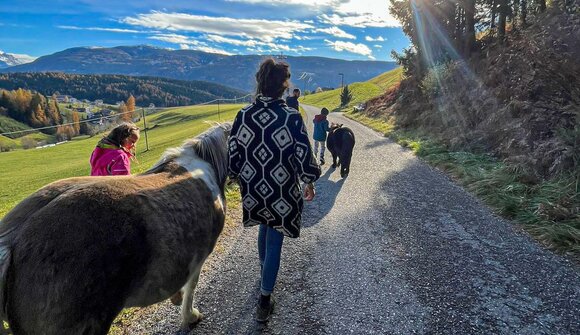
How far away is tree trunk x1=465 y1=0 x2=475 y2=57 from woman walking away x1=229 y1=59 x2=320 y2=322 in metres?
17.7

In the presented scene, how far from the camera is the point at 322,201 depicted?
7.45 m

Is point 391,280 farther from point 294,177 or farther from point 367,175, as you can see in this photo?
point 367,175

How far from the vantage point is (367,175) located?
9.68 m

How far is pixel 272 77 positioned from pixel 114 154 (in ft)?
7.71

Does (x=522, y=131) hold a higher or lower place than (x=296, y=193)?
lower

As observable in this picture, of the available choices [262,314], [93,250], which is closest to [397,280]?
[262,314]

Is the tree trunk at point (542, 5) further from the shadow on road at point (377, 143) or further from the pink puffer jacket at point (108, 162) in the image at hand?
the pink puffer jacket at point (108, 162)

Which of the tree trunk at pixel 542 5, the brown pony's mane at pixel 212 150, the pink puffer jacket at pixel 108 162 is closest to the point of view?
the brown pony's mane at pixel 212 150

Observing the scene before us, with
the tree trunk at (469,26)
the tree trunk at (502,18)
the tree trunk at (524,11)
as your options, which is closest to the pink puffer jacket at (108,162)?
the tree trunk at (502,18)

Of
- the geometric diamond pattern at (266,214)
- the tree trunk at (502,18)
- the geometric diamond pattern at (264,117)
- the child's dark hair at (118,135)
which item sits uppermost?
the tree trunk at (502,18)

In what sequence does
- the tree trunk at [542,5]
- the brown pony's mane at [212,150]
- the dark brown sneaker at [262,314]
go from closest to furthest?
the dark brown sneaker at [262,314], the brown pony's mane at [212,150], the tree trunk at [542,5]

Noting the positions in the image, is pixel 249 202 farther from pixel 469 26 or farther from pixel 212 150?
pixel 469 26

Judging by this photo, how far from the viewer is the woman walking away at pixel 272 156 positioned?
9.52 ft

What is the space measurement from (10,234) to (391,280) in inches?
147
